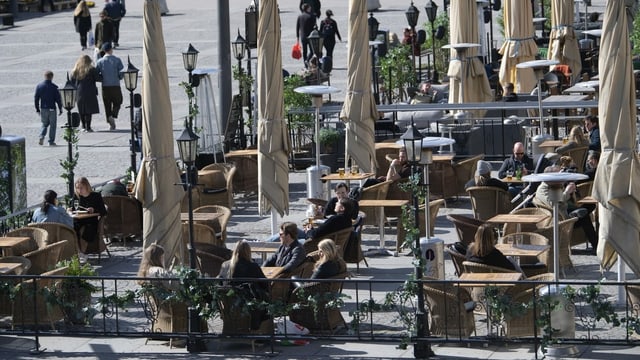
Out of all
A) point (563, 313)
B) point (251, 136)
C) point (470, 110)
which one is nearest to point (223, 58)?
point (251, 136)

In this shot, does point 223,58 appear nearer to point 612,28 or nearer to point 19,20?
point 612,28

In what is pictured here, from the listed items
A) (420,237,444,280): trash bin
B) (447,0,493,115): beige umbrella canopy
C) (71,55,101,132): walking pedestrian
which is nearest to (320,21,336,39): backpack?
(71,55,101,132): walking pedestrian

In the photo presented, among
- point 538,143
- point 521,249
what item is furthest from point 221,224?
point 538,143

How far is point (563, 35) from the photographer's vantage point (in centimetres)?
3491

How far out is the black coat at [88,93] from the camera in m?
33.2

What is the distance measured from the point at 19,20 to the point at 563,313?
4149 centimetres

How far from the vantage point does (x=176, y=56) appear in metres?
44.6

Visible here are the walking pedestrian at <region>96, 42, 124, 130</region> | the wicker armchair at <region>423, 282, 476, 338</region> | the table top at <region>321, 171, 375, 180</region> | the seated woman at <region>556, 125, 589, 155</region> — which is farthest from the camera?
the walking pedestrian at <region>96, 42, 124, 130</region>

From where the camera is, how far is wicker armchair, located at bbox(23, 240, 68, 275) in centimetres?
1961

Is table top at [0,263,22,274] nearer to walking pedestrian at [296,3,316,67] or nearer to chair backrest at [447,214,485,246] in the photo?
chair backrest at [447,214,485,246]

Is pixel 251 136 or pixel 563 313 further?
pixel 251 136

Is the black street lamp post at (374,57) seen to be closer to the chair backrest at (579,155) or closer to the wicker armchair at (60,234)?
the chair backrest at (579,155)

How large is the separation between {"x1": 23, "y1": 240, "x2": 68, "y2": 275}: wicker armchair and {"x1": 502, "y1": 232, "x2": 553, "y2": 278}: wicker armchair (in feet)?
17.6

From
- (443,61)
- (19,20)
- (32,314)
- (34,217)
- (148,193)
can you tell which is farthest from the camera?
(19,20)
